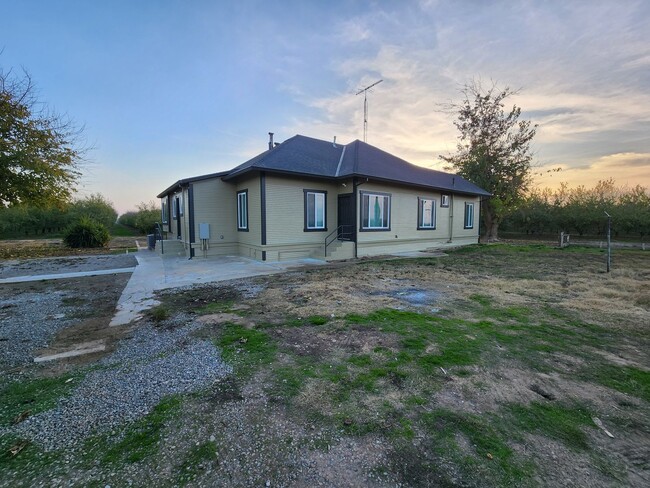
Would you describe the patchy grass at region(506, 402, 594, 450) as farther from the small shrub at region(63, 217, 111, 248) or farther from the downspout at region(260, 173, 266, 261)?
the small shrub at region(63, 217, 111, 248)

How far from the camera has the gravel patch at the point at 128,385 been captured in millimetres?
2158

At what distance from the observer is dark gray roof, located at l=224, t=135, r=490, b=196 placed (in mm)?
10922

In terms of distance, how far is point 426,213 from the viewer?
51.3ft

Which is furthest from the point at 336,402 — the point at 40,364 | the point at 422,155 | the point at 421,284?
the point at 422,155

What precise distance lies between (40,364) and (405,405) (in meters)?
3.86

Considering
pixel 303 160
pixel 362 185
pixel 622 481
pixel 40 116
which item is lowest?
pixel 622 481

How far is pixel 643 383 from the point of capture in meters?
2.78

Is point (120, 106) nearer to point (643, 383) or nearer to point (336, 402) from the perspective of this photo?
point (336, 402)

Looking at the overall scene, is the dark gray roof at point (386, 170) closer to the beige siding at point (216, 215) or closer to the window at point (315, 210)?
the window at point (315, 210)

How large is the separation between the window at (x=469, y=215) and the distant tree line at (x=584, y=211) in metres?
6.41

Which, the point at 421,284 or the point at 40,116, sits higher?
the point at 40,116

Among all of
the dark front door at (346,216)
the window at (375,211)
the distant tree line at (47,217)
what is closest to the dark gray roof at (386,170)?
the window at (375,211)

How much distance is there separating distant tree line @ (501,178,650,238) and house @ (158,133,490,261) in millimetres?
14767

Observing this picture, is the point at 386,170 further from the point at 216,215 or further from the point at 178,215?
the point at 178,215
